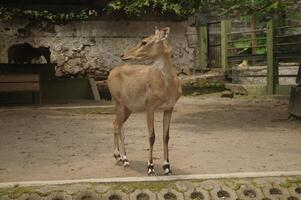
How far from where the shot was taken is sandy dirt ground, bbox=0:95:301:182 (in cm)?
620

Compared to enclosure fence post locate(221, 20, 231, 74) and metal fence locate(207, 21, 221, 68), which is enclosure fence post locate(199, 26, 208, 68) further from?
enclosure fence post locate(221, 20, 231, 74)

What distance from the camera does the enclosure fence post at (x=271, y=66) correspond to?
16281 millimetres

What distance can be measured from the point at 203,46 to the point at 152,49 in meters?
14.9

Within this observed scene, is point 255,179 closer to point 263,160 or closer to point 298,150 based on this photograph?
point 263,160

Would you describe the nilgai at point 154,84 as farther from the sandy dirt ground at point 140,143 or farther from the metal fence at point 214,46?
the metal fence at point 214,46

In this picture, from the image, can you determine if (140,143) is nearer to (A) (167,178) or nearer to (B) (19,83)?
(A) (167,178)

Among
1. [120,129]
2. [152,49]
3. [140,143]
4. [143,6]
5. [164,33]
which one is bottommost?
[140,143]

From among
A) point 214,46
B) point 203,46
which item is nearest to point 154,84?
point 203,46

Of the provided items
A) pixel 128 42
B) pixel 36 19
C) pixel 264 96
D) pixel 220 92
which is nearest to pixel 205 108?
pixel 264 96

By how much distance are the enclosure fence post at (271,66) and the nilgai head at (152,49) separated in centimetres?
1108

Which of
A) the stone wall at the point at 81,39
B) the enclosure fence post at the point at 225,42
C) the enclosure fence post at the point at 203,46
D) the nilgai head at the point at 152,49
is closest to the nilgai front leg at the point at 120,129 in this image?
the nilgai head at the point at 152,49

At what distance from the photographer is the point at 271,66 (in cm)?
1631

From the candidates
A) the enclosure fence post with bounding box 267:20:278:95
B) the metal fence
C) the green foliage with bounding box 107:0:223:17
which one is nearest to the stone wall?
the green foliage with bounding box 107:0:223:17

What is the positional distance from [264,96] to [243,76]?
2.14 m
